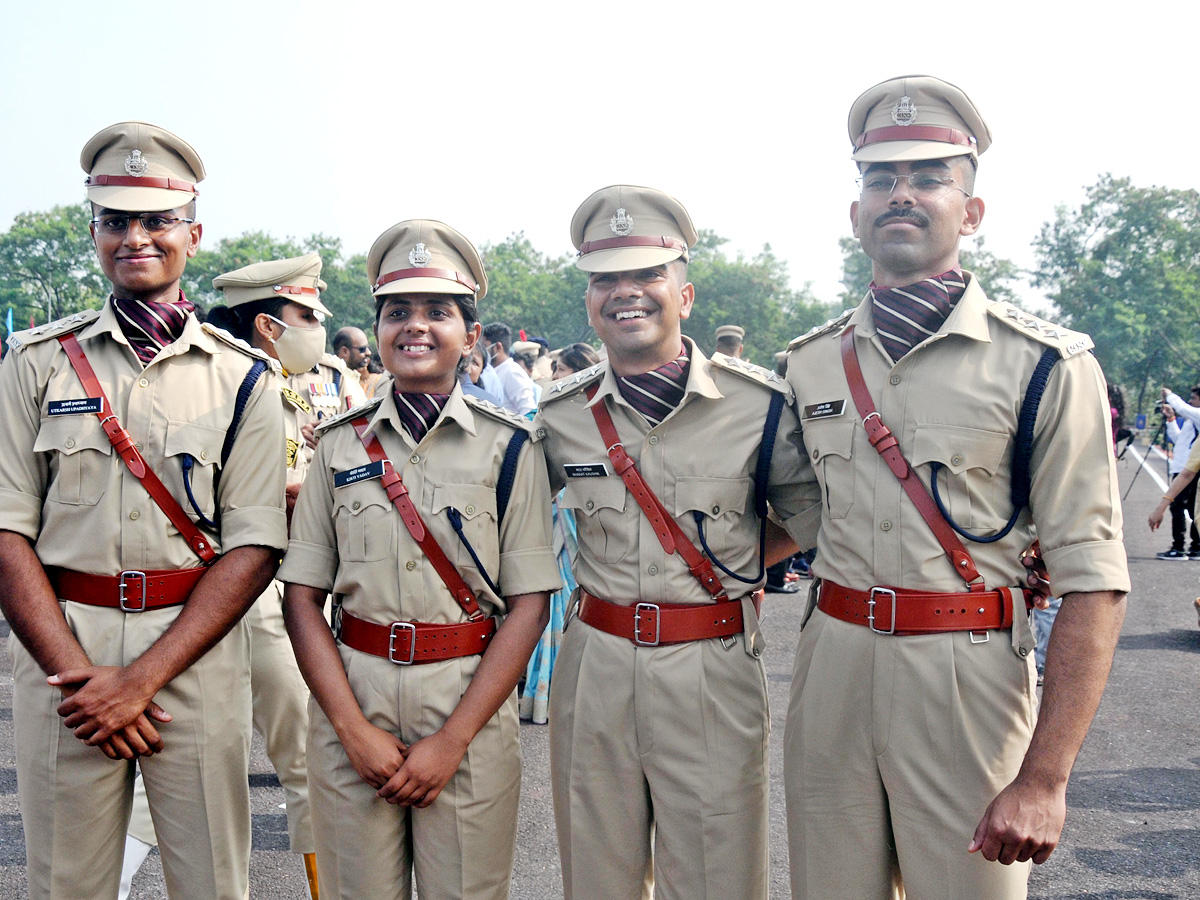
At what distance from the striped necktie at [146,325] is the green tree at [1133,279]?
45.4 m

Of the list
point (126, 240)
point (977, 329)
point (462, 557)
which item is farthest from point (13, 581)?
point (977, 329)

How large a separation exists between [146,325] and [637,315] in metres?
1.38

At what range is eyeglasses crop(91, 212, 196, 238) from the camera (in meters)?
2.69

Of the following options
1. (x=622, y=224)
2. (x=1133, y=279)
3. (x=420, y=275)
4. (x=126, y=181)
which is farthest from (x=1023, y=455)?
(x=1133, y=279)

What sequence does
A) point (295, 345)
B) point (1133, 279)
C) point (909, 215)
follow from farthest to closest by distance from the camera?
point (1133, 279) < point (295, 345) < point (909, 215)

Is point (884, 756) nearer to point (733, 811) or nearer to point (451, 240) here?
point (733, 811)

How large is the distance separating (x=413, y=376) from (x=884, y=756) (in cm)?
160

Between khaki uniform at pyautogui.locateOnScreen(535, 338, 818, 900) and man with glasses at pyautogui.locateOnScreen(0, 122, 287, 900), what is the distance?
2.98 feet

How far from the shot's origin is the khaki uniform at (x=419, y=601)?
2.55 m

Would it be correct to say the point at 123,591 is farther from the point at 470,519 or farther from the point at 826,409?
the point at 826,409

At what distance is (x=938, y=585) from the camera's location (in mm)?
2363

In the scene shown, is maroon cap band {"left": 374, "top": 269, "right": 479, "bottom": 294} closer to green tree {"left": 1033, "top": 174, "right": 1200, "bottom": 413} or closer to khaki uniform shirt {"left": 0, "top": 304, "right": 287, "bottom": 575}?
khaki uniform shirt {"left": 0, "top": 304, "right": 287, "bottom": 575}

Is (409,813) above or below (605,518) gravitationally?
below

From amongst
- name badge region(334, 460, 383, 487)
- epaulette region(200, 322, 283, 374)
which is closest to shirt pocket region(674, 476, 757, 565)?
name badge region(334, 460, 383, 487)
